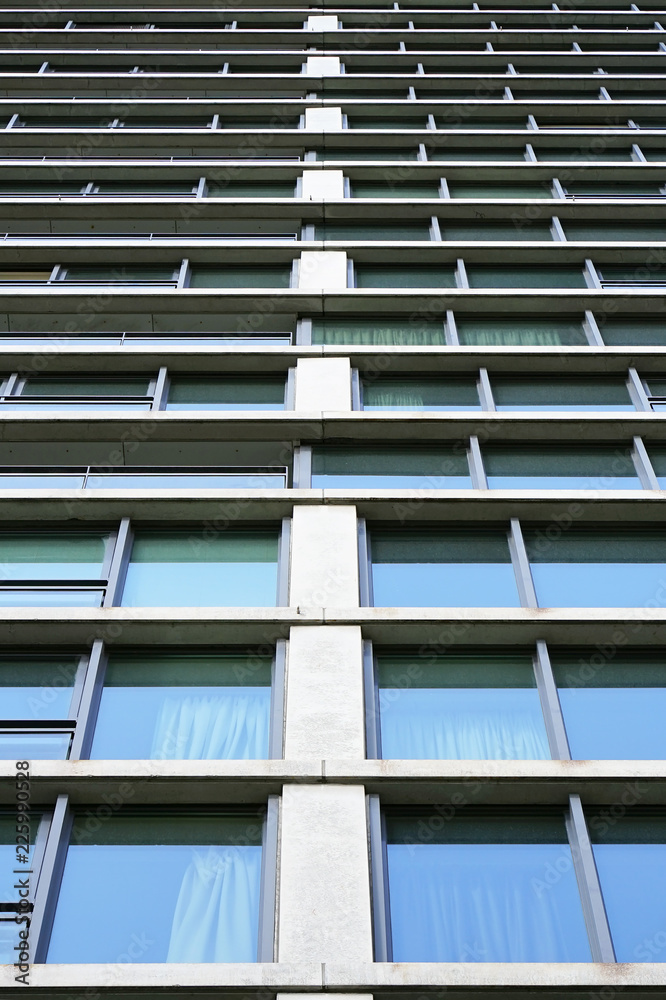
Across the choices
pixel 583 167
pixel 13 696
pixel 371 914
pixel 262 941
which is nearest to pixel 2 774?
pixel 13 696

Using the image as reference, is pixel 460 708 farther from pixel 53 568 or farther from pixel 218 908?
pixel 53 568

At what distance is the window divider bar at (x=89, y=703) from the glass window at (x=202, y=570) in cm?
104

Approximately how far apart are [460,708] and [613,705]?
164 cm

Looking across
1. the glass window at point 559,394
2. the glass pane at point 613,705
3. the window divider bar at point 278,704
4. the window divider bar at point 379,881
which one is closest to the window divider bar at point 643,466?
the glass window at point 559,394

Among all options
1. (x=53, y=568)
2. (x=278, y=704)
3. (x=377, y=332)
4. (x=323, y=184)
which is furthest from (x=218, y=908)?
(x=323, y=184)

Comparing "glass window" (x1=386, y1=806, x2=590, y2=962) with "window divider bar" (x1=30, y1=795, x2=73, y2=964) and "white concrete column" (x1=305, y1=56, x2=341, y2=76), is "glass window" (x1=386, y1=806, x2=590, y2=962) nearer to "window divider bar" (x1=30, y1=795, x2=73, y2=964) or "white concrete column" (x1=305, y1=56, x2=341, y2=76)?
"window divider bar" (x1=30, y1=795, x2=73, y2=964)

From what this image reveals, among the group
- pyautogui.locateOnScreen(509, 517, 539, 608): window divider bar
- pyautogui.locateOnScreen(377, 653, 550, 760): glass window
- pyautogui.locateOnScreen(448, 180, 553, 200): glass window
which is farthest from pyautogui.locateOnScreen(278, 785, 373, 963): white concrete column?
pyautogui.locateOnScreen(448, 180, 553, 200): glass window

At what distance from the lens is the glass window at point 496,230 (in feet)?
64.6

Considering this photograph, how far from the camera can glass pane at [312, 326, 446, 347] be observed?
16766mm

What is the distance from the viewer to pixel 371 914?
9164 millimetres

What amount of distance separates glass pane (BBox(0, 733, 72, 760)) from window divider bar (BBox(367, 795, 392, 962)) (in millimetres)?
3148

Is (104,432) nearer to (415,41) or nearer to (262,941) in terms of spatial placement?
(262,941)

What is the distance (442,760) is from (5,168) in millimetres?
15691

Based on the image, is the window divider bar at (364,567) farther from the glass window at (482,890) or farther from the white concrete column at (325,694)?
the glass window at (482,890)
